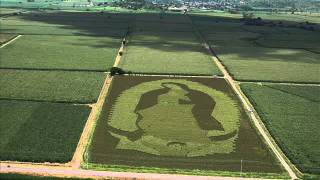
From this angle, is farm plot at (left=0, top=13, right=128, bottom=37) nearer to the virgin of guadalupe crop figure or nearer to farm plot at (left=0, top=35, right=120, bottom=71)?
farm plot at (left=0, top=35, right=120, bottom=71)

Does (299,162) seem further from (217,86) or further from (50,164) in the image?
(217,86)

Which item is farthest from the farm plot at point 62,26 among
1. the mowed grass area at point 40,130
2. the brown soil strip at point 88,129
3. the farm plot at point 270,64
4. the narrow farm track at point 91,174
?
the narrow farm track at point 91,174

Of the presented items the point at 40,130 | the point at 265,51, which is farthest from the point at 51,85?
the point at 265,51

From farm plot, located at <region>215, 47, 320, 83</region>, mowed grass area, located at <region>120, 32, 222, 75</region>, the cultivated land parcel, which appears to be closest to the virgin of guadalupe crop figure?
the cultivated land parcel

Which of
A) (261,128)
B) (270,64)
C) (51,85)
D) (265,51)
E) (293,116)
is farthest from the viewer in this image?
(265,51)

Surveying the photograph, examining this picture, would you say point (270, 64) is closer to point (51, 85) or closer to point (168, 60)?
point (168, 60)

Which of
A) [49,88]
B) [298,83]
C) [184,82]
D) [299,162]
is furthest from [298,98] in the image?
[49,88]
